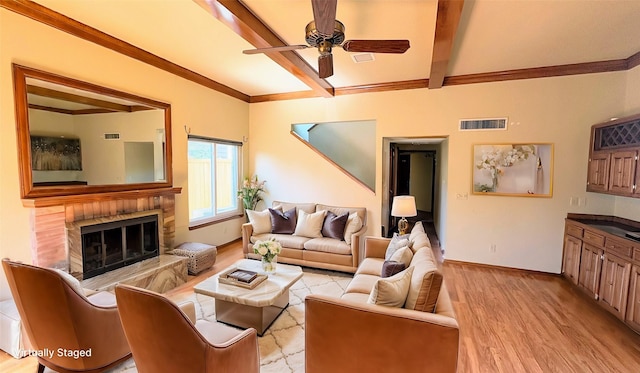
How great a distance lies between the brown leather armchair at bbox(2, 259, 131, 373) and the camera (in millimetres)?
1739

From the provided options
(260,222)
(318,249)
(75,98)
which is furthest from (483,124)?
(75,98)

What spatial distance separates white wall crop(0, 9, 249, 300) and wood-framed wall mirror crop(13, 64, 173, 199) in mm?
80

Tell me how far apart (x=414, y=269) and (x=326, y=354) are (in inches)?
34.1

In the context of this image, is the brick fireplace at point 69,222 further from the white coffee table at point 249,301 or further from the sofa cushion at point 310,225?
the sofa cushion at point 310,225

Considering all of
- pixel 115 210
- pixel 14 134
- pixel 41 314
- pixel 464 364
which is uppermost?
pixel 14 134

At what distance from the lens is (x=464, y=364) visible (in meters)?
2.25

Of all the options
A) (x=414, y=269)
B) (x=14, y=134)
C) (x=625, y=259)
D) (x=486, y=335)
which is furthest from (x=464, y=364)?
(x=14, y=134)

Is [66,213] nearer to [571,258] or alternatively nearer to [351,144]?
[351,144]

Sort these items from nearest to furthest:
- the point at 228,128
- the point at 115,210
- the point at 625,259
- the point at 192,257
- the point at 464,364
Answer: the point at 464,364 < the point at 625,259 < the point at 115,210 < the point at 192,257 < the point at 228,128

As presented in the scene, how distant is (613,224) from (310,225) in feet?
13.3

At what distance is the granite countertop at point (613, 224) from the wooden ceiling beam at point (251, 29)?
4.13 m

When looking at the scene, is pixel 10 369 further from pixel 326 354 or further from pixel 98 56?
pixel 98 56

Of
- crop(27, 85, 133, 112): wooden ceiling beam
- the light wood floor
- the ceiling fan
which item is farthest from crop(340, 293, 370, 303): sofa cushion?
crop(27, 85, 133, 112): wooden ceiling beam

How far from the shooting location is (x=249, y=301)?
2465mm
